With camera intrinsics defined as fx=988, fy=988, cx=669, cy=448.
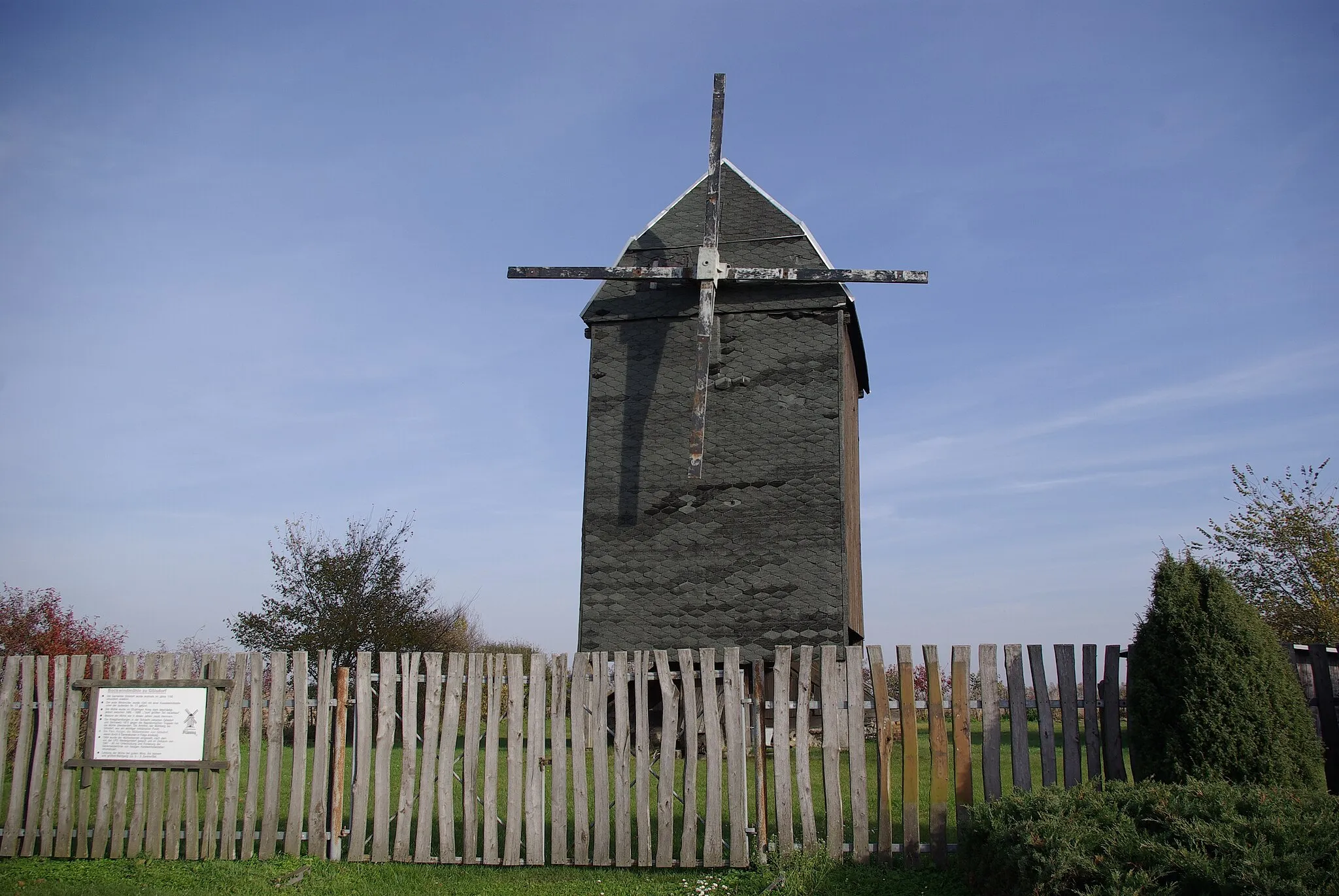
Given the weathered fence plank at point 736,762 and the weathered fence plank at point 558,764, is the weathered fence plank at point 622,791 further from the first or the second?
the weathered fence plank at point 736,762

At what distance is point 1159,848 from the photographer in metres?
5.50

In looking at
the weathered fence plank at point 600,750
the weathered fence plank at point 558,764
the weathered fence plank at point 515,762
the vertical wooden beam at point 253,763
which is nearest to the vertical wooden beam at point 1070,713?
the weathered fence plank at point 600,750

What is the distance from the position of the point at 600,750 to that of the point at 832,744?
1908 millimetres

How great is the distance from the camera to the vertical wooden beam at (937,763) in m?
7.62

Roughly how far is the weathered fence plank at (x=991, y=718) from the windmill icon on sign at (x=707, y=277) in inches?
249

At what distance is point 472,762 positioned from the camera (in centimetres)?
839

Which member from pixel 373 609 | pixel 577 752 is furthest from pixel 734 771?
pixel 373 609

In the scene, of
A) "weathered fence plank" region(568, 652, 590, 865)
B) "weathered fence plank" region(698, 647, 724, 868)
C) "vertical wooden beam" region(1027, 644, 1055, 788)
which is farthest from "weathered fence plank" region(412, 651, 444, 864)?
"vertical wooden beam" region(1027, 644, 1055, 788)

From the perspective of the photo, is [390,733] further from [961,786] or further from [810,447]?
[810,447]

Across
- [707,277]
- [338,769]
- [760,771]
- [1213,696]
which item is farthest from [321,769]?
[707,277]

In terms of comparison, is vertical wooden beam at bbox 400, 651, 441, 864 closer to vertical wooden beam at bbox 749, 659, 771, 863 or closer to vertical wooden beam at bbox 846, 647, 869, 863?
vertical wooden beam at bbox 749, 659, 771, 863

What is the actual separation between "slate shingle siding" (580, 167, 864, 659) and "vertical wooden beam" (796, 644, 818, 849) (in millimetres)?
5353

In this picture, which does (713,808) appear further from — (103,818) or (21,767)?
(21,767)

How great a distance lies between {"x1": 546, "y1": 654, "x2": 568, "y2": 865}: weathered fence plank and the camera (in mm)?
8125
